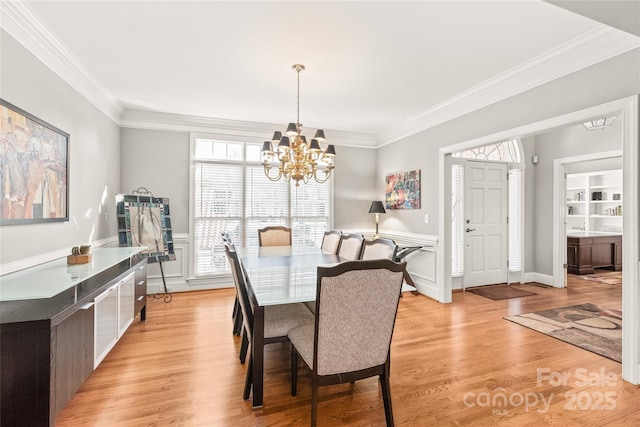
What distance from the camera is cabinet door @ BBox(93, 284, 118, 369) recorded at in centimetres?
216

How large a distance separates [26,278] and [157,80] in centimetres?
231

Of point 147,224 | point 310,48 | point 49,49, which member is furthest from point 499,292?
point 49,49

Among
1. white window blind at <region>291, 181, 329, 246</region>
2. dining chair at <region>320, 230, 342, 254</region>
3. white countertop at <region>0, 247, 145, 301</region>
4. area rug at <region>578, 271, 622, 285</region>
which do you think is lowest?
area rug at <region>578, 271, 622, 285</region>

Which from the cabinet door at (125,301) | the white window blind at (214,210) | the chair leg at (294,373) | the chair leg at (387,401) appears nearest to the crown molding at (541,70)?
the chair leg at (387,401)

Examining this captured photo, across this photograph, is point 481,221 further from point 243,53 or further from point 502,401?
point 243,53

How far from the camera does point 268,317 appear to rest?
7.37 ft

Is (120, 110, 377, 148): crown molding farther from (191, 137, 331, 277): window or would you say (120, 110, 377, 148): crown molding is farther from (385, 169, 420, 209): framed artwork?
(385, 169, 420, 209): framed artwork

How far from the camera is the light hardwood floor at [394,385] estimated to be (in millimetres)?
1889

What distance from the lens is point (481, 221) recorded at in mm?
4996

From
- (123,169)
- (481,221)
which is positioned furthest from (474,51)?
(123,169)

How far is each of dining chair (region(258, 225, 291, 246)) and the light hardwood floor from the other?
1.37 m

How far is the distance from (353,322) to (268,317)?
0.83m

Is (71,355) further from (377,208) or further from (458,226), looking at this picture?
(458,226)

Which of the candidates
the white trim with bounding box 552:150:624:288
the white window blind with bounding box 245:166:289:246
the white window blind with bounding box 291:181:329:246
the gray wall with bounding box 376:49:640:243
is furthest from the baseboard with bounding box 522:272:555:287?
the white window blind with bounding box 245:166:289:246
